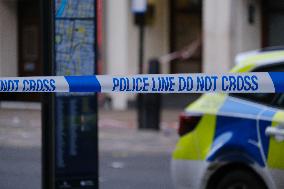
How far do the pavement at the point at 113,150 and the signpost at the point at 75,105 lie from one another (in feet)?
1.11

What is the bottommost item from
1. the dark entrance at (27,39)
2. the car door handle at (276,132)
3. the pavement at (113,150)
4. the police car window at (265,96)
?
the pavement at (113,150)

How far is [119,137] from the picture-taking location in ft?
47.3

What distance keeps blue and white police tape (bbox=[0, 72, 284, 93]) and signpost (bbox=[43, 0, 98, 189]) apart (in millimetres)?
320

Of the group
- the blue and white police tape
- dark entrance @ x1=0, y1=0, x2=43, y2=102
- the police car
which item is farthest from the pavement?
the blue and white police tape

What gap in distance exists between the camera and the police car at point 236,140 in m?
5.73

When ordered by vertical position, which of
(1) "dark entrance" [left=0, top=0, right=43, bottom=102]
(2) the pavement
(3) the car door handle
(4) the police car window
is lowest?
(2) the pavement

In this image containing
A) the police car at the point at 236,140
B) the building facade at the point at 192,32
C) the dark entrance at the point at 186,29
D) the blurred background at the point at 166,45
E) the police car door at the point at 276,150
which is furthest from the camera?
the dark entrance at the point at 186,29

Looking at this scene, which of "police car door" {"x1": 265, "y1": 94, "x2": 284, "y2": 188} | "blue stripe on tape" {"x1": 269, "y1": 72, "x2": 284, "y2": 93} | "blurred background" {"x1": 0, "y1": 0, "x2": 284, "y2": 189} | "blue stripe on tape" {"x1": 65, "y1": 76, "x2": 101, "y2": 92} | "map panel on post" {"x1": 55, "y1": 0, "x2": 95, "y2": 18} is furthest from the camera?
"blurred background" {"x1": 0, "y1": 0, "x2": 284, "y2": 189}

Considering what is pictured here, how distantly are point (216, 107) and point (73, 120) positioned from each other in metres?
1.76

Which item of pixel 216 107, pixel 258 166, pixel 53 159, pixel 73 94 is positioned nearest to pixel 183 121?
pixel 216 107

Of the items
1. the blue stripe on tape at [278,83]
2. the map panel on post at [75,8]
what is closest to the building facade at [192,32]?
the map panel on post at [75,8]

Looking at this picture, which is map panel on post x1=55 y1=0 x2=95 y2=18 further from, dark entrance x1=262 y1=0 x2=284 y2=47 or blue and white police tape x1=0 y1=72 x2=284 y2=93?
dark entrance x1=262 y1=0 x2=284 y2=47

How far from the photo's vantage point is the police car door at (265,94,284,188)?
220 inches

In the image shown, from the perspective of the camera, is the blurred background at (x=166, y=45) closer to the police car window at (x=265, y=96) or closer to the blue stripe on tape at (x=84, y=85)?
the police car window at (x=265, y=96)
